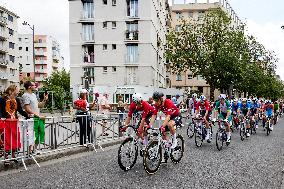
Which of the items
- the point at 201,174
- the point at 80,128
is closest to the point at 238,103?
the point at 80,128

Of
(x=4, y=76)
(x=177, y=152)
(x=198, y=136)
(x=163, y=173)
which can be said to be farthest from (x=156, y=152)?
(x=4, y=76)

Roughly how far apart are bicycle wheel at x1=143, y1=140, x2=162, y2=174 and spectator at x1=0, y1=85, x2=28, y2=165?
3.11 meters

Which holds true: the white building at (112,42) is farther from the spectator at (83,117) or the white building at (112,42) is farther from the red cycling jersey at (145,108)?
the red cycling jersey at (145,108)

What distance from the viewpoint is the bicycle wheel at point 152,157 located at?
28.6 feet

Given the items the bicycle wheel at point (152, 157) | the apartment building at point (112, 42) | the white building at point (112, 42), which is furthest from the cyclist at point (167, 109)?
the apartment building at point (112, 42)

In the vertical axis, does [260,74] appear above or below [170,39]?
below

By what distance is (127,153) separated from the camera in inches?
358

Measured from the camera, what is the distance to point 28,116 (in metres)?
10.3

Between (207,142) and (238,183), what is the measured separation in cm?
690

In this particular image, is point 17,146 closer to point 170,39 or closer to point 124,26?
point 124,26

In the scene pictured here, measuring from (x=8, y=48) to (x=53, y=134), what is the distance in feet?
219

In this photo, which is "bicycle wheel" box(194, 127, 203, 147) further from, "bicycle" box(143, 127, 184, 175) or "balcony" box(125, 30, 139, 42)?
"balcony" box(125, 30, 139, 42)

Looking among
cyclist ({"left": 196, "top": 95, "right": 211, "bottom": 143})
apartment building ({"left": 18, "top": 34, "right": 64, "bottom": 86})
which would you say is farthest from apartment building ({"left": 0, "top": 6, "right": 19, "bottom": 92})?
cyclist ({"left": 196, "top": 95, "right": 211, "bottom": 143})

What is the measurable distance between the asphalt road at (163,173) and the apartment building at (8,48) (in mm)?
64076
